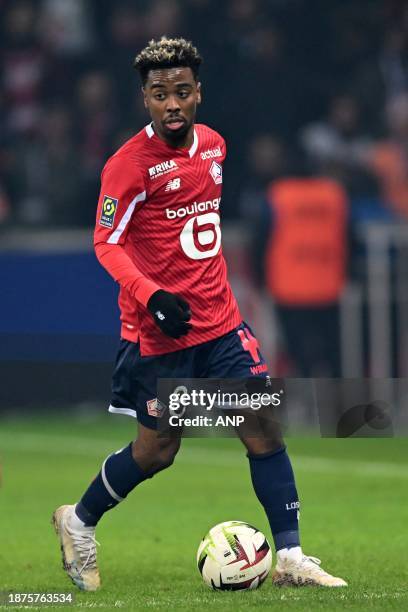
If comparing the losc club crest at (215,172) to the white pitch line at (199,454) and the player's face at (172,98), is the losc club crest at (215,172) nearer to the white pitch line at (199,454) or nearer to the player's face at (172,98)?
the player's face at (172,98)

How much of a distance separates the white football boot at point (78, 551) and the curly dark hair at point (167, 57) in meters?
1.80

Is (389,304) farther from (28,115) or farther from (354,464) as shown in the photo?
(28,115)

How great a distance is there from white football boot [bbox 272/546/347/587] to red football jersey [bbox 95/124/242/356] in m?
0.90

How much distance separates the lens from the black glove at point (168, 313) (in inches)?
220

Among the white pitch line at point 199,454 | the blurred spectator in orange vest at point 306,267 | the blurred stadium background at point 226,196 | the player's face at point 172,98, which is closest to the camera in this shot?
the player's face at point 172,98

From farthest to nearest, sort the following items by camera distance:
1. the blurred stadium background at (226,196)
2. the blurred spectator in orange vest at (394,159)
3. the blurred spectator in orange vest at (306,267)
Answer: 1. the blurred spectator in orange vest at (394,159)
2. the blurred spectator in orange vest at (306,267)
3. the blurred stadium background at (226,196)

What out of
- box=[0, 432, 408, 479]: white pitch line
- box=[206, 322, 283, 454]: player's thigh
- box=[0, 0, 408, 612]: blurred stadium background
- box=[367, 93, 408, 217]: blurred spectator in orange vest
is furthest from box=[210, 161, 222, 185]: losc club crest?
box=[367, 93, 408, 217]: blurred spectator in orange vest

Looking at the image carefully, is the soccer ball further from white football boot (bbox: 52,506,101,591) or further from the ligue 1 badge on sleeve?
the ligue 1 badge on sleeve

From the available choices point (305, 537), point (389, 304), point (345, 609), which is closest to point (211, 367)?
point (345, 609)

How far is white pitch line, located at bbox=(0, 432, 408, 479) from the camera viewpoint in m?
10.3

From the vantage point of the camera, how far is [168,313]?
559 centimetres

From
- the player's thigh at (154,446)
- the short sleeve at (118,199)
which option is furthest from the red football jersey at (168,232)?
the player's thigh at (154,446)

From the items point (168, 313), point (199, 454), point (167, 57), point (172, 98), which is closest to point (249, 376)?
point (168, 313)

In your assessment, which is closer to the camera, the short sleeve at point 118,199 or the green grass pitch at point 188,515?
the green grass pitch at point 188,515
